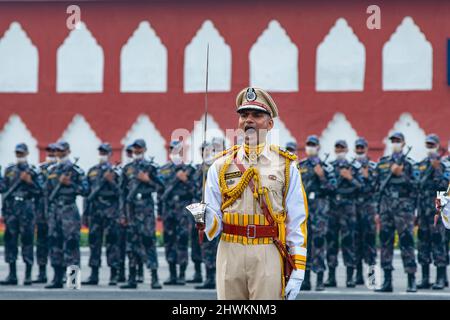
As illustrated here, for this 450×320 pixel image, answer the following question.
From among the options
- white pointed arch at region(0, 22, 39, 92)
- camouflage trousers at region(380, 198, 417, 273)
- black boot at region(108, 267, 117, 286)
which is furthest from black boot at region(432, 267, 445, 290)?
white pointed arch at region(0, 22, 39, 92)

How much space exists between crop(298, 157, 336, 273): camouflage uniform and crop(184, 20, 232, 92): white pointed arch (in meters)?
10.9

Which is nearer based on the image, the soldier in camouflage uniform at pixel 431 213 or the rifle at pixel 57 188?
the soldier in camouflage uniform at pixel 431 213

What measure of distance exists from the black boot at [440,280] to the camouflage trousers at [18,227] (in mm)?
5685

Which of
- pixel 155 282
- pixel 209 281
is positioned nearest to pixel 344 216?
pixel 209 281

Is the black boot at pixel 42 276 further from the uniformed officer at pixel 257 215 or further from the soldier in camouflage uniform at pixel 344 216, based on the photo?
the uniformed officer at pixel 257 215

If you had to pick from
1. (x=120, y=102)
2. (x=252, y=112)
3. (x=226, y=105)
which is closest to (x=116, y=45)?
(x=120, y=102)

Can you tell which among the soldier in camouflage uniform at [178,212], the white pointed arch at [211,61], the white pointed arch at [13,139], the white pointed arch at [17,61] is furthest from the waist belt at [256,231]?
the white pointed arch at [17,61]

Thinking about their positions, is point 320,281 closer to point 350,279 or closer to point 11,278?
point 350,279

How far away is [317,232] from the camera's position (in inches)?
584

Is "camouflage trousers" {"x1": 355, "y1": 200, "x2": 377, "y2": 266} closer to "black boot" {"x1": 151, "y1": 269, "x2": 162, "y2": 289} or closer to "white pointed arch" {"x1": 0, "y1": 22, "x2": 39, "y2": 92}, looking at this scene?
"black boot" {"x1": 151, "y1": 269, "x2": 162, "y2": 289}

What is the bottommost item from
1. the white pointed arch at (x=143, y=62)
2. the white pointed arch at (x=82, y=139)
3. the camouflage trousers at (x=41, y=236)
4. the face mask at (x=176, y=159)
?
the camouflage trousers at (x=41, y=236)

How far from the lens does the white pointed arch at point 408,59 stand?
25062 mm

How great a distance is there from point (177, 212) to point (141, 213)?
1049 millimetres

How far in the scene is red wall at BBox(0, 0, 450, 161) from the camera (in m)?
25.1
